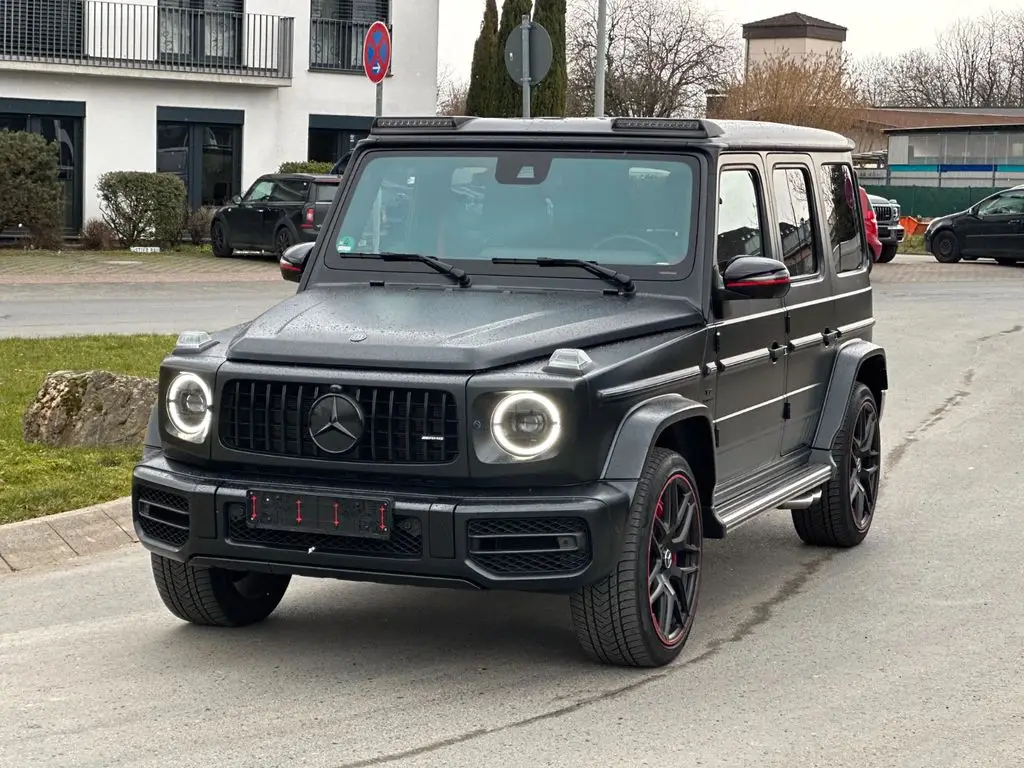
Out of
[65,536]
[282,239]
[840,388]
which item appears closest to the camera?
[65,536]

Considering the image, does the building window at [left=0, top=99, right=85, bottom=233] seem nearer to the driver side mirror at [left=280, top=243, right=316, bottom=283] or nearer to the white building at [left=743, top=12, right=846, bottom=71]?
the driver side mirror at [left=280, top=243, right=316, bottom=283]

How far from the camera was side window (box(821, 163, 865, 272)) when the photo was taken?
312 inches

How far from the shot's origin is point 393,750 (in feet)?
15.9

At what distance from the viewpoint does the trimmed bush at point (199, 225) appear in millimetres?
32250

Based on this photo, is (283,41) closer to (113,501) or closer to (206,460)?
(113,501)

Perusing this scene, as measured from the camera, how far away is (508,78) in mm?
36031

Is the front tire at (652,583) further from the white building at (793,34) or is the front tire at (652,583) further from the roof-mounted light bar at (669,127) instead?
the white building at (793,34)

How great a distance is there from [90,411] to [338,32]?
29750 millimetres

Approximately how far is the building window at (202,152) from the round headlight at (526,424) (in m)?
31.2

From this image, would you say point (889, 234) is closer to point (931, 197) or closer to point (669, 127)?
point (931, 197)

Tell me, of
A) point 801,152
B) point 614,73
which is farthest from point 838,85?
point 801,152

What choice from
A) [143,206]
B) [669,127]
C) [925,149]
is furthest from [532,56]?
[925,149]

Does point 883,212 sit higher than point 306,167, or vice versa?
point 306,167

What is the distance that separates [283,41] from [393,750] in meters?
33.4
